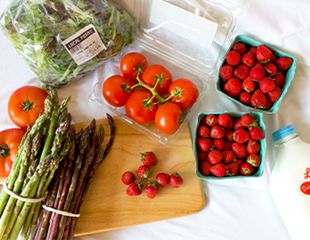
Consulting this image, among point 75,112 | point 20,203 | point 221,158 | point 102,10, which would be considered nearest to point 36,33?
point 102,10

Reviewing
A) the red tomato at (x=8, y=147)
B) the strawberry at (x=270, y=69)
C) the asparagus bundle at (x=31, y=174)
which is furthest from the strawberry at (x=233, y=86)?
the red tomato at (x=8, y=147)

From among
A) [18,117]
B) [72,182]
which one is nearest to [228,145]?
[72,182]

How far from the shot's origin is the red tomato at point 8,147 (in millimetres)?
931

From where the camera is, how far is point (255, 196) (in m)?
0.95

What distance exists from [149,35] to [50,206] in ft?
2.67

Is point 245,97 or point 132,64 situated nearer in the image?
point 245,97

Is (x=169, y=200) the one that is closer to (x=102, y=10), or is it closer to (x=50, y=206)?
(x=50, y=206)

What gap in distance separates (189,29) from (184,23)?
0.10 ft

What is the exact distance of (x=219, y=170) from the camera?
0.80 m

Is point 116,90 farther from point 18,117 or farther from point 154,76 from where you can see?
point 18,117

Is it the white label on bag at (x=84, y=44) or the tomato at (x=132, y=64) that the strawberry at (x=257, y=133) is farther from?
the white label on bag at (x=84, y=44)

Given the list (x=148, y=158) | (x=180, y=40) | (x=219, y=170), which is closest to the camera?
(x=219, y=170)

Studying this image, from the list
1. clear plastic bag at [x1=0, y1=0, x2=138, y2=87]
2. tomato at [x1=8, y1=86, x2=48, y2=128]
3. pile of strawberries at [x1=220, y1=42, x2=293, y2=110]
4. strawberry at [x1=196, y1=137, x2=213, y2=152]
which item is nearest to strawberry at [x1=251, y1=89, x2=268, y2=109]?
pile of strawberries at [x1=220, y1=42, x2=293, y2=110]

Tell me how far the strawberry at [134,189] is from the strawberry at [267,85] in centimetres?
58
